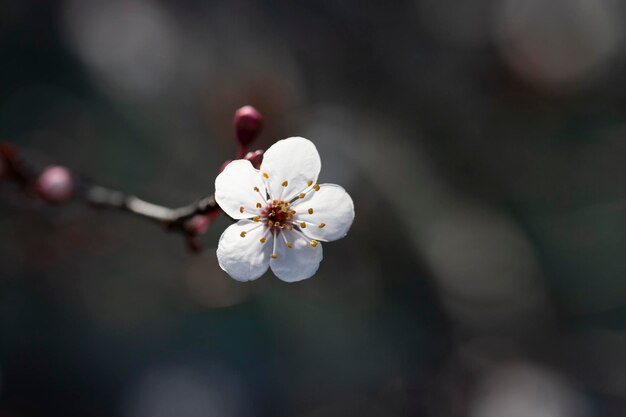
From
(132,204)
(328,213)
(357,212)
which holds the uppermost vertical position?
(357,212)

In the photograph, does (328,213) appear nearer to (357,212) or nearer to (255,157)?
(255,157)

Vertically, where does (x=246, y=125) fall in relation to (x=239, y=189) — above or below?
above

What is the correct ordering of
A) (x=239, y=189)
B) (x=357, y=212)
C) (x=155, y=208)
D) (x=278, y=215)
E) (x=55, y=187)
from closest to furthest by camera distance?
(x=239, y=189)
(x=278, y=215)
(x=155, y=208)
(x=55, y=187)
(x=357, y=212)

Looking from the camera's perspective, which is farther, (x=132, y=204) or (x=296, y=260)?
(x=132, y=204)

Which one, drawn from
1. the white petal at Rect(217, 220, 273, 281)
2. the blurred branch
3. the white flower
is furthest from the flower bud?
the white petal at Rect(217, 220, 273, 281)

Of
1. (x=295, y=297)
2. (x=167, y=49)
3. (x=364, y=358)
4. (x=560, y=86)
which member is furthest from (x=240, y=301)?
(x=560, y=86)

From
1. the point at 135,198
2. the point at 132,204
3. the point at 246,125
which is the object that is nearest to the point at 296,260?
the point at 246,125

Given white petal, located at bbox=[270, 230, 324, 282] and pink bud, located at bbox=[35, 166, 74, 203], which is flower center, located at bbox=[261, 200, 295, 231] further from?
pink bud, located at bbox=[35, 166, 74, 203]

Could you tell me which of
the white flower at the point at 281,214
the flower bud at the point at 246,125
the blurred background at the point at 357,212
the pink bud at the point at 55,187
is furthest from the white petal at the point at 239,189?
the blurred background at the point at 357,212
